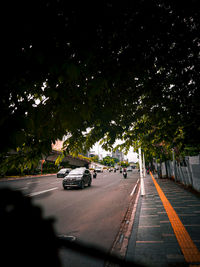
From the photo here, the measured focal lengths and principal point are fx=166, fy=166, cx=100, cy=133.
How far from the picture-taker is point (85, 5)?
1.59 meters

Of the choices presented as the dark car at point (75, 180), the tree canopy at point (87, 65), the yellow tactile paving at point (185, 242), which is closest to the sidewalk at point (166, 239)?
the yellow tactile paving at point (185, 242)

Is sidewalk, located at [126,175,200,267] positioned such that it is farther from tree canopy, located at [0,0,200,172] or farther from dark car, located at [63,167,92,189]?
dark car, located at [63,167,92,189]

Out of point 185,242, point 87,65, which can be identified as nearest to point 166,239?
point 185,242

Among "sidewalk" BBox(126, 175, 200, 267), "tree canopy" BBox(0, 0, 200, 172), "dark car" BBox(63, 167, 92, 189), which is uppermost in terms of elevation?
"tree canopy" BBox(0, 0, 200, 172)

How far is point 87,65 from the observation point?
184cm

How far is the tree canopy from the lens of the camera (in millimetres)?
1337

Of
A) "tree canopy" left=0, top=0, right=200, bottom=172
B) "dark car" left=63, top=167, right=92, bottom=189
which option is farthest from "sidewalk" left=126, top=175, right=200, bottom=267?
"dark car" left=63, top=167, right=92, bottom=189

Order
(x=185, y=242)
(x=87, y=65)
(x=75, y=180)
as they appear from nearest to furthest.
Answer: (x=87, y=65) < (x=185, y=242) < (x=75, y=180)

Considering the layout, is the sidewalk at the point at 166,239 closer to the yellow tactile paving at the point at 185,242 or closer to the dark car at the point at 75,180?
the yellow tactile paving at the point at 185,242

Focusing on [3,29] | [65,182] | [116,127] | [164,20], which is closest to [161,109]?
[116,127]

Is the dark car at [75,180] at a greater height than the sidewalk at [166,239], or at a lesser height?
greater

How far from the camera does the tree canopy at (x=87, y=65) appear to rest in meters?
1.34

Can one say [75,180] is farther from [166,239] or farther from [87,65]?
[87,65]

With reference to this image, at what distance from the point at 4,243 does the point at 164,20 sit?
11.1ft
